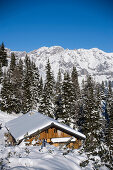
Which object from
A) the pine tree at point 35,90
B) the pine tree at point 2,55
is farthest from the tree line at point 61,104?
the pine tree at point 2,55

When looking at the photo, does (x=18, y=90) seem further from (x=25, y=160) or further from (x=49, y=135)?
(x=25, y=160)

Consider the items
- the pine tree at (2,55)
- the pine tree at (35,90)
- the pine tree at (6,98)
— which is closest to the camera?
the pine tree at (6,98)

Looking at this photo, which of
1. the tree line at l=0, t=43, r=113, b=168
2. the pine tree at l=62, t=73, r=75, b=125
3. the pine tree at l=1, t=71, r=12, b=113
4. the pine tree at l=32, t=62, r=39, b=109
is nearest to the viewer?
the pine tree at l=62, t=73, r=75, b=125

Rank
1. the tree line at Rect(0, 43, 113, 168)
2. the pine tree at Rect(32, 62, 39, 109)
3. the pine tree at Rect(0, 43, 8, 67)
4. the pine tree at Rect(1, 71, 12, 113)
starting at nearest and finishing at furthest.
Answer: the tree line at Rect(0, 43, 113, 168)
the pine tree at Rect(1, 71, 12, 113)
the pine tree at Rect(32, 62, 39, 109)
the pine tree at Rect(0, 43, 8, 67)

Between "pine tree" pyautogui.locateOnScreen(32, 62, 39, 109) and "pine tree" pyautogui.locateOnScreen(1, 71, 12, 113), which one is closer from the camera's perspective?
"pine tree" pyautogui.locateOnScreen(1, 71, 12, 113)

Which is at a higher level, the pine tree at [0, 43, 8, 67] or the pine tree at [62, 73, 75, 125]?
the pine tree at [0, 43, 8, 67]

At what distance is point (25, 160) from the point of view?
5.33 meters

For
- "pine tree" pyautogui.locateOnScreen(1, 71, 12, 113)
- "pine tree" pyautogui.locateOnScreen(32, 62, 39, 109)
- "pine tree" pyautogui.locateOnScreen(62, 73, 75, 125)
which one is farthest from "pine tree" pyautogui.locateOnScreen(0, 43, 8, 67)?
"pine tree" pyautogui.locateOnScreen(62, 73, 75, 125)

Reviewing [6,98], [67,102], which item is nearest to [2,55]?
[6,98]

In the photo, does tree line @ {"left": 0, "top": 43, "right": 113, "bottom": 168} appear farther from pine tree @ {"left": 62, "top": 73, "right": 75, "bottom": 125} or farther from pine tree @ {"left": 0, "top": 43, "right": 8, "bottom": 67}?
pine tree @ {"left": 0, "top": 43, "right": 8, "bottom": 67}

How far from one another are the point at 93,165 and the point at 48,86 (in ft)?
154

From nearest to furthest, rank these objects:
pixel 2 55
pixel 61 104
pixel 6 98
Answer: pixel 61 104
pixel 6 98
pixel 2 55

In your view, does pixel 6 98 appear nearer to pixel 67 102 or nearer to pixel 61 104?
pixel 61 104

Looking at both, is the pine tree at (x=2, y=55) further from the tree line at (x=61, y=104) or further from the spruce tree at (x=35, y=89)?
the spruce tree at (x=35, y=89)
